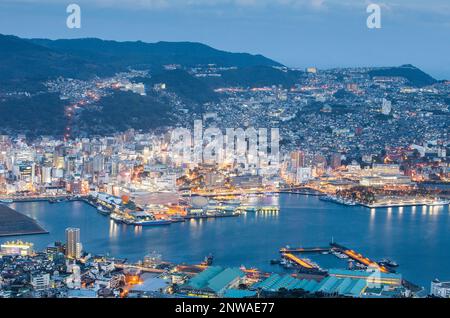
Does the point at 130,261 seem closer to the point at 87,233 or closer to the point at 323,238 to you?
the point at 87,233

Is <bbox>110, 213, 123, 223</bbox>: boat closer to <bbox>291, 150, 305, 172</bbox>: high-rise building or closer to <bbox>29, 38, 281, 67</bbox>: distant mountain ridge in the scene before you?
<bbox>291, 150, 305, 172</bbox>: high-rise building

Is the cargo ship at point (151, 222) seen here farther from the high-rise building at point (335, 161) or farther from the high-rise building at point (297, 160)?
the high-rise building at point (335, 161)

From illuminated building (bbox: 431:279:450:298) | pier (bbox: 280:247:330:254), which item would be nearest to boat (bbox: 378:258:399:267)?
pier (bbox: 280:247:330:254)

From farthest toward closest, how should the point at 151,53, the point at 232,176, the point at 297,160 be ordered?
the point at 151,53
the point at 297,160
the point at 232,176

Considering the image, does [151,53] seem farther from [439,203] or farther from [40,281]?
[40,281]

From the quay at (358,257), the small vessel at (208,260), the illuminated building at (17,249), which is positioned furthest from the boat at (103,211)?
the quay at (358,257)

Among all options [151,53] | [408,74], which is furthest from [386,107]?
[151,53]

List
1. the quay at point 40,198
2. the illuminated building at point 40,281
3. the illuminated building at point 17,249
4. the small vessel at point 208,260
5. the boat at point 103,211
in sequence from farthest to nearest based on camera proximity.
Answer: the quay at point 40,198, the boat at point 103,211, the illuminated building at point 17,249, the small vessel at point 208,260, the illuminated building at point 40,281

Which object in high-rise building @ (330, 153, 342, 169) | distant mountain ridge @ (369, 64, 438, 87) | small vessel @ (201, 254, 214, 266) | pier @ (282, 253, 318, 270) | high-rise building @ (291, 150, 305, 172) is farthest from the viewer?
distant mountain ridge @ (369, 64, 438, 87)
